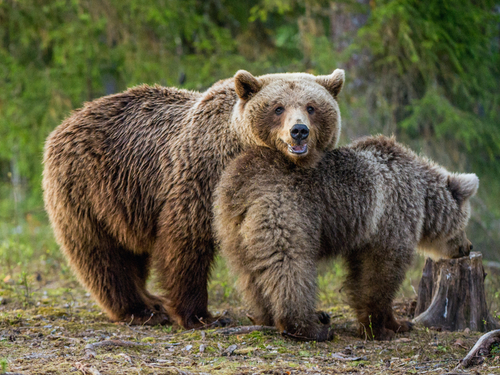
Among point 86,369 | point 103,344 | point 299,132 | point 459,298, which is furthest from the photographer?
point 459,298

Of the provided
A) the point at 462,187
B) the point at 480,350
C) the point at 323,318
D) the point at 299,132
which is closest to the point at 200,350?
the point at 323,318

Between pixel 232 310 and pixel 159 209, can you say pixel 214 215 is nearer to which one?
pixel 159 209

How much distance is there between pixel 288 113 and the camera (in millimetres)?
5414

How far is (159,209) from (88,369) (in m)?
2.38

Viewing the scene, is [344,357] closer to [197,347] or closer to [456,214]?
[197,347]

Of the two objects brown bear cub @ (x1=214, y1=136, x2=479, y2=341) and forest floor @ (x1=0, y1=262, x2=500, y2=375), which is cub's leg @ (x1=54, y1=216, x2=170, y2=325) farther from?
brown bear cub @ (x1=214, y1=136, x2=479, y2=341)

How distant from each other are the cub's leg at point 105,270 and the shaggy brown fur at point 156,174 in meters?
0.01

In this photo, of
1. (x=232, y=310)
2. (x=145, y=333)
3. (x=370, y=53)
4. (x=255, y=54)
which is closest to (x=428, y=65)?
(x=370, y=53)

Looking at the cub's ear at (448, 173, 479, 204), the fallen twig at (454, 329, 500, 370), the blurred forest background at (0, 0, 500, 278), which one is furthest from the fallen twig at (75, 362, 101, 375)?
the blurred forest background at (0, 0, 500, 278)

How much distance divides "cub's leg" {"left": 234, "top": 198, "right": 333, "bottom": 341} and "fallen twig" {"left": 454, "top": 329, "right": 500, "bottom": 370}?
135 cm

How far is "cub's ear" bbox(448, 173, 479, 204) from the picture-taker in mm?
5930

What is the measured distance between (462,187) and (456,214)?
0.91ft

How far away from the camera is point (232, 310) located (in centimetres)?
709

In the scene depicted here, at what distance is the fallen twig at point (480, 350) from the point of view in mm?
4414
